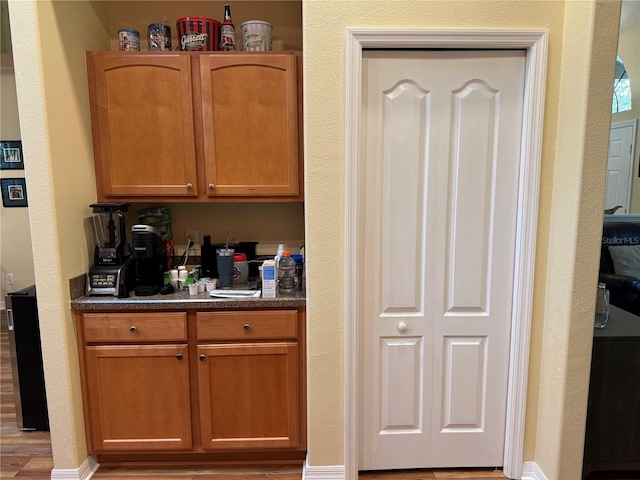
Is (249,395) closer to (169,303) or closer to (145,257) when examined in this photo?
(169,303)

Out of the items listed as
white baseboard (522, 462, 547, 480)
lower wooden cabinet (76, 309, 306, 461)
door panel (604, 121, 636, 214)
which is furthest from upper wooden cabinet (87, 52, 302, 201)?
door panel (604, 121, 636, 214)

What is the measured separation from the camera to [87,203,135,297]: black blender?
1959mm

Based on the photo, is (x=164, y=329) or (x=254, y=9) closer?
(x=164, y=329)

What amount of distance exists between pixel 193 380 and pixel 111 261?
72cm

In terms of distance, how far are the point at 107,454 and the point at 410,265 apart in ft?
5.91

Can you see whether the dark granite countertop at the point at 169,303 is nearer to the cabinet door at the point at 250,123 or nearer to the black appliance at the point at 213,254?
the black appliance at the point at 213,254

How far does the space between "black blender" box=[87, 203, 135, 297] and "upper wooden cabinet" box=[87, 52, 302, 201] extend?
11 centimetres

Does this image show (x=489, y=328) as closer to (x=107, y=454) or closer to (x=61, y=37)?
(x=107, y=454)

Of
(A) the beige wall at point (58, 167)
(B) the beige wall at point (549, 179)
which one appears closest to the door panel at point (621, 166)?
(B) the beige wall at point (549, 179)

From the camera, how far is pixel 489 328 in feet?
6.30

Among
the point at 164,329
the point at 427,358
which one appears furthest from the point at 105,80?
the point at 427,358

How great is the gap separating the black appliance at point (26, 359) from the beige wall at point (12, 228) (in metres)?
2.36

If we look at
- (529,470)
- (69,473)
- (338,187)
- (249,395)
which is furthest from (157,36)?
(529,470)

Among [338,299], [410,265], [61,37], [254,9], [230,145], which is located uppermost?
[254,9]
